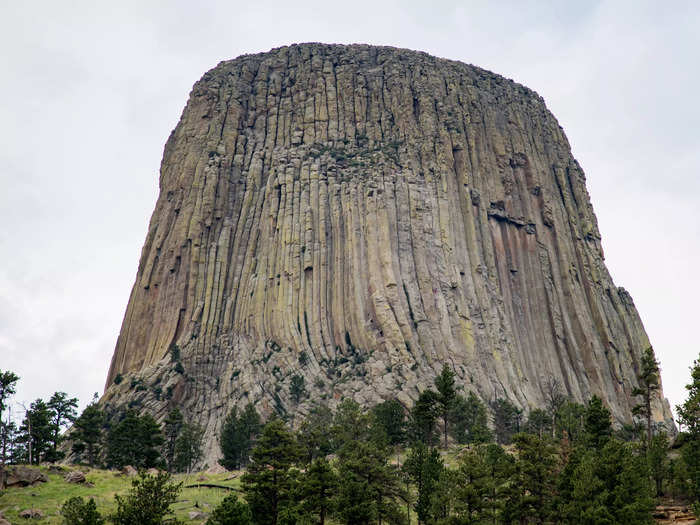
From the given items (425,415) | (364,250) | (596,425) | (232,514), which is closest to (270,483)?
(232,514)

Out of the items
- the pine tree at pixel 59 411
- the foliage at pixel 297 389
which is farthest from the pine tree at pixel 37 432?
the foliage at pixel 297 389

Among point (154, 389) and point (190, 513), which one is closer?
point (190, 513)

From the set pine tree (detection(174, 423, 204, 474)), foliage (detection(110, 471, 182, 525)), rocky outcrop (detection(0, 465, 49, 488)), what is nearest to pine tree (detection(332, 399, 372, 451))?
pine tree (detection(174, 423, 204, 474))

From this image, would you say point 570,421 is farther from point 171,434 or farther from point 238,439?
point 171,434

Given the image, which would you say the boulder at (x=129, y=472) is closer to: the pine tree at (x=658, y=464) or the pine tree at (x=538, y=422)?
the pine tree at (x=658, y=464)

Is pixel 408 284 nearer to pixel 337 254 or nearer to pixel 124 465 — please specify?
pixel 337 254

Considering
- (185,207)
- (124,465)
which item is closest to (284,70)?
(185,207)
